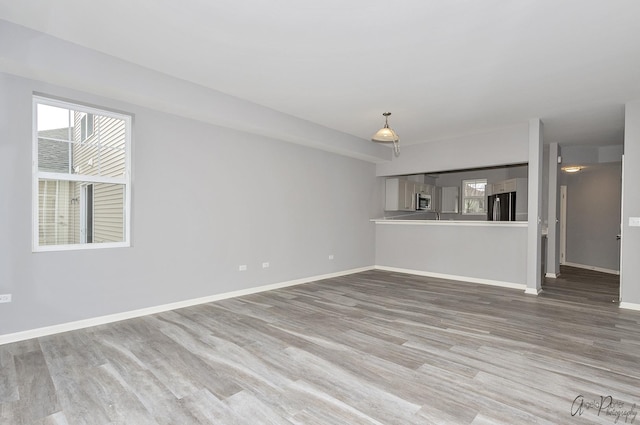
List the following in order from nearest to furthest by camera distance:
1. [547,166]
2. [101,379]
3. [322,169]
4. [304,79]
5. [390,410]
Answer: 1. [390,410]
2. [101,379]
3. [304,79]
4. [322,169]
5. [547,166]

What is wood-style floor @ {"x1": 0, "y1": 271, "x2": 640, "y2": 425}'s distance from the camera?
2.15m

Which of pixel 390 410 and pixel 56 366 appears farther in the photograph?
pixel 56 366

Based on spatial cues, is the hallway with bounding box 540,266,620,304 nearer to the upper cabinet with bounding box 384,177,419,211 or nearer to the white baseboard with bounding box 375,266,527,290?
the white baseboard with bounding box 375,266,527,290

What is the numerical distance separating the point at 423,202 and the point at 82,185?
24.3ft

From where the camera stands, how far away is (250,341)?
3.31 meters

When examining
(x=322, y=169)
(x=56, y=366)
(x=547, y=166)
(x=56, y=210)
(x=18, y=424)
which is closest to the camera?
(x=18, y=424)

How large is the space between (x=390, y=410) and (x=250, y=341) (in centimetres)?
162

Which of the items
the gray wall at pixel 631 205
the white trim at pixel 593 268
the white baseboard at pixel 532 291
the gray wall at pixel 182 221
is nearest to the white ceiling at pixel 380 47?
the gray wall at pixel 631 205

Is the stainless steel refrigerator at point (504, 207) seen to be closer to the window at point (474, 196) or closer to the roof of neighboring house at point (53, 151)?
the window at point (474, 196)

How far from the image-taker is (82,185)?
384 centimetres

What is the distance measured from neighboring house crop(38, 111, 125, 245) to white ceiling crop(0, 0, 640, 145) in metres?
1.00

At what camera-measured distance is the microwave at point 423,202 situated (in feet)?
28.4

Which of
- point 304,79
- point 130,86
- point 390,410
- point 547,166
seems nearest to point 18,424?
point 390,410

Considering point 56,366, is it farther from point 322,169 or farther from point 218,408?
point 322,169
